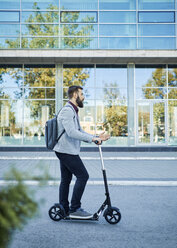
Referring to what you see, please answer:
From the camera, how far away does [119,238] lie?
3621mm

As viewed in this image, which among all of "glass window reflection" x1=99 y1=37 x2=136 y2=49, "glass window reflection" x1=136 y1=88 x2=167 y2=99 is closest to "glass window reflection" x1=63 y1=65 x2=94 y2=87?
"glass window reflection" x1=99 y1=37 x2=136 y2=49

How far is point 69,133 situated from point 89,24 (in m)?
16.2

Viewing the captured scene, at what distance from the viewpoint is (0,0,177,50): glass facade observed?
734 inches

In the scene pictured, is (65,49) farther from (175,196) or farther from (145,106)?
(175,196)

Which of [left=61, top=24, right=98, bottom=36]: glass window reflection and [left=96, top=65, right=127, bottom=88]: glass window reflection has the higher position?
[left=61, top=24, right=98, bottom=36]: glass window reflection

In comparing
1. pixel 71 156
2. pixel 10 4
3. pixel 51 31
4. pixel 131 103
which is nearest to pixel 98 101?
pixel 131 103

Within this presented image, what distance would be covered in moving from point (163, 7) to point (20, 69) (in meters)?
9.48

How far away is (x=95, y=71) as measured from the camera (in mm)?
19359

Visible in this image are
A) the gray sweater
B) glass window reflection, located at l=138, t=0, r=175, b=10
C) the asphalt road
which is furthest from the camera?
glass window reflection, located at l=138, t=0, r=175, b=10

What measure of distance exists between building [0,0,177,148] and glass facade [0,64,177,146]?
2.4 inches

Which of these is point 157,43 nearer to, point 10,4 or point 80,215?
point 10,4

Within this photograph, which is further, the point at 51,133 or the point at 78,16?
the point at 78,16

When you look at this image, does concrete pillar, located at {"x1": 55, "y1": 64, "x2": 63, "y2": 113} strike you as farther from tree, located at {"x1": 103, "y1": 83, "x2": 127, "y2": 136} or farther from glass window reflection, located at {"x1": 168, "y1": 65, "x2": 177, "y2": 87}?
glass window reflection, located at {"x1": 168, "y1": 65, "x2": 177, "y2": 87}

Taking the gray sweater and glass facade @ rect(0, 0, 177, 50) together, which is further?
glass facade @ rect(0, 0, 177, 50)
